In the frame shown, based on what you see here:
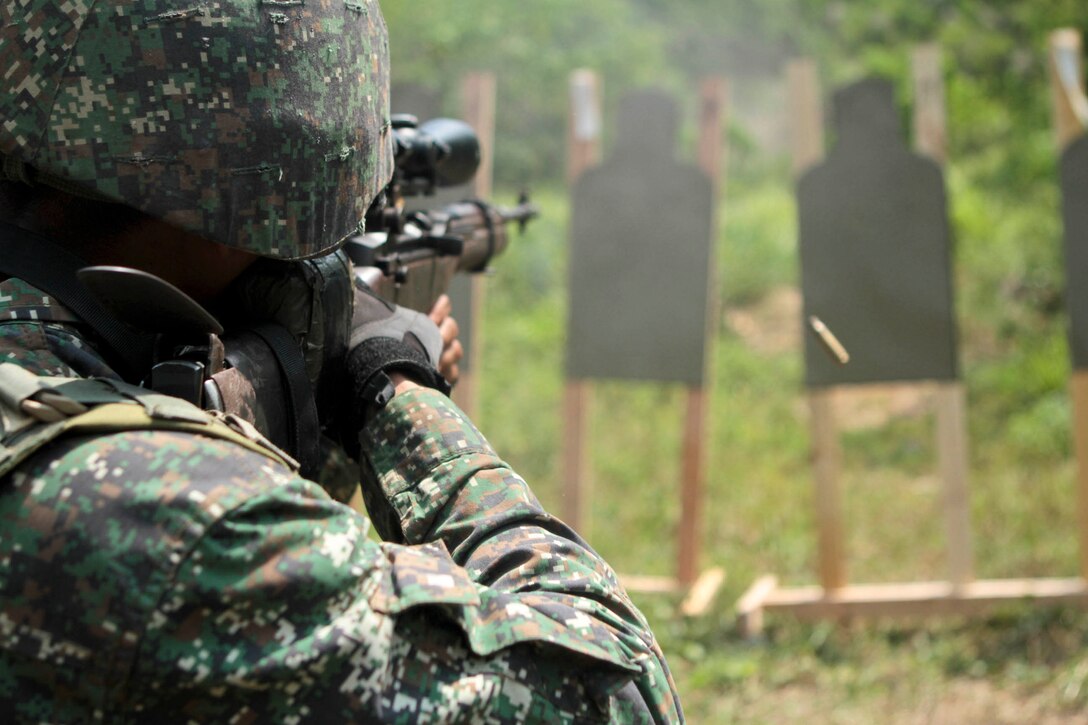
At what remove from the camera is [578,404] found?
14.7ft

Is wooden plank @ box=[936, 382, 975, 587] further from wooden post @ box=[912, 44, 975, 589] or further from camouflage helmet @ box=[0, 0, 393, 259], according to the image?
camouflage helmet @ box=[0, 0, 393, 259]

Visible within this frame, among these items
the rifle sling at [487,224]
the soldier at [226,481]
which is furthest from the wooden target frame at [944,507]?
the soldier at [226,481]

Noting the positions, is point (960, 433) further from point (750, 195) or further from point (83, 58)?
point (750, 195)

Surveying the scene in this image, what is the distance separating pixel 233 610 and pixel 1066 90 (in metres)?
A: 3.92

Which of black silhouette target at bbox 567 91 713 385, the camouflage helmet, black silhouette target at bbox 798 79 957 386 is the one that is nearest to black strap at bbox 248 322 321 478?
the camouflage helmet

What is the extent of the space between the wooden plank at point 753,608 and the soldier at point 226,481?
2.80 meters

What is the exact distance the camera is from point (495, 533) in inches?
47.5

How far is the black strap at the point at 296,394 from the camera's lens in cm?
135

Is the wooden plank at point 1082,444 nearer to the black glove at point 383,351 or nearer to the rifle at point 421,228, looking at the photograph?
the rifle at point 421,228

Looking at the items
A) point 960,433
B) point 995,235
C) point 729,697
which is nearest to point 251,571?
point 729,697

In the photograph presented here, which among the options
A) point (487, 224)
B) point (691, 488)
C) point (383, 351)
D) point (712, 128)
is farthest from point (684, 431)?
point (383, 351)

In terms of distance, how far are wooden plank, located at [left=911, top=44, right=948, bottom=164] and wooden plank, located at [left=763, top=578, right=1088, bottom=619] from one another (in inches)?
58.5

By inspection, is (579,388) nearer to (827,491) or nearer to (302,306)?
(827,491)

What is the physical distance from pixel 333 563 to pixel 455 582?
0.42ft
